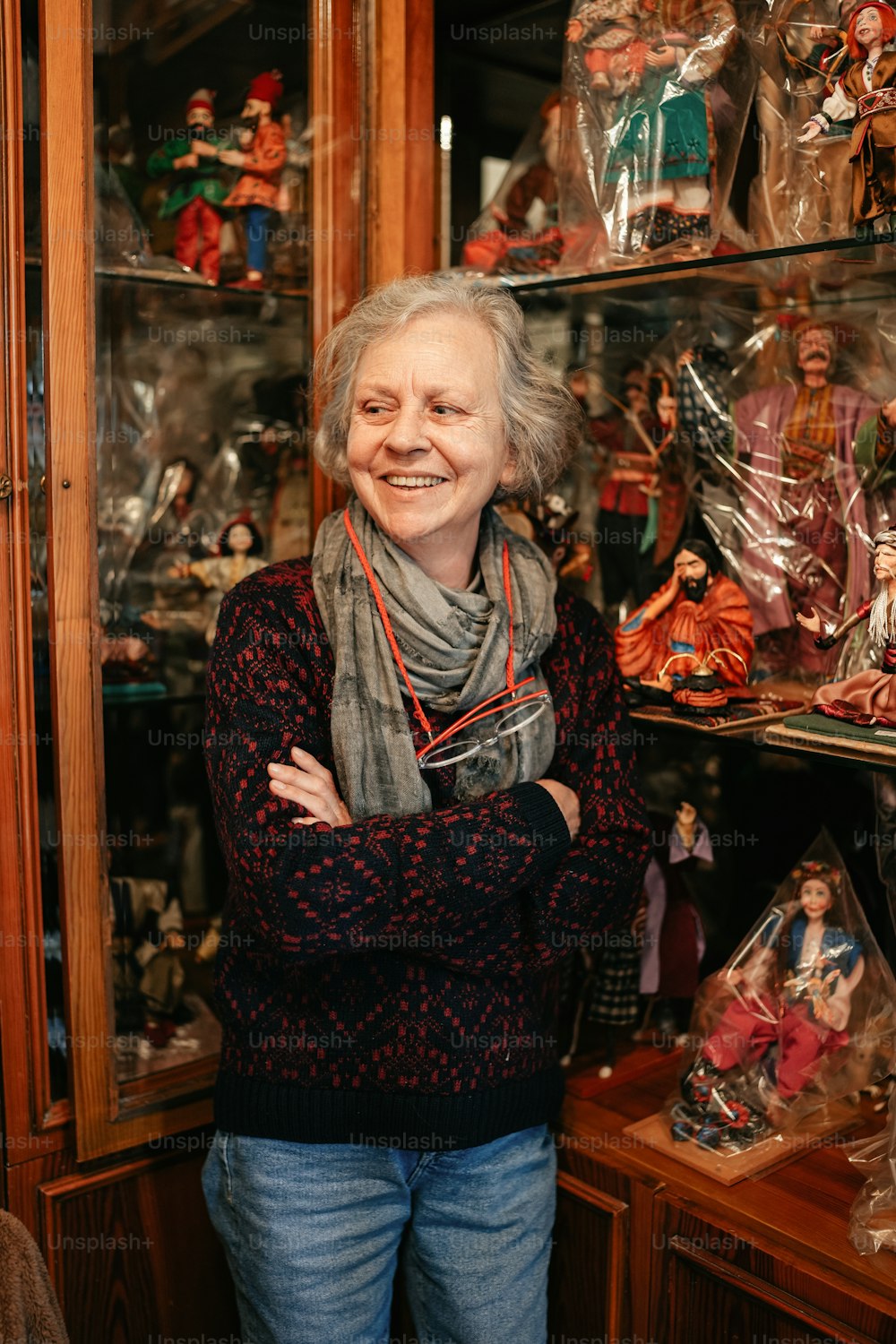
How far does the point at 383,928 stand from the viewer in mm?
1297

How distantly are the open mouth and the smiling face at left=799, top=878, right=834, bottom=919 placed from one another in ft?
2.29

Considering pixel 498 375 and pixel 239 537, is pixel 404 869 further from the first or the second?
pixel 239 537

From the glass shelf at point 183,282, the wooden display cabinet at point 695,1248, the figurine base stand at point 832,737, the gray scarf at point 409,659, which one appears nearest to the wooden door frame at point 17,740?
the glass shelf at point 183,282

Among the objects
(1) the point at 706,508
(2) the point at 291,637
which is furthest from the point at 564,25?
(2) the point at 291,637

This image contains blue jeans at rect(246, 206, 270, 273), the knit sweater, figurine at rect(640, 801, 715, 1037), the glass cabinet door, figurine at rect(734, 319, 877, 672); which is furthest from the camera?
blue jeans at rect(246, 206, 270, 273)

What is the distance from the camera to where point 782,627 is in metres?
1.73

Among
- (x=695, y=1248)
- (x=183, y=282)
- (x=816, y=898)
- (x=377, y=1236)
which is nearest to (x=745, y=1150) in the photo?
(x=695, y=1248)

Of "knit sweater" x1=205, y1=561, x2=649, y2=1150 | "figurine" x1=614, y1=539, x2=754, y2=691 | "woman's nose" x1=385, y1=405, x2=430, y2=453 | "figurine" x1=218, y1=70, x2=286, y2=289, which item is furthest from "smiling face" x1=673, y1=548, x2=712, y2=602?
"figurine" x1=218, y1=70, x2=286, y2=289

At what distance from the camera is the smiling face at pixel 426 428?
4.72ft

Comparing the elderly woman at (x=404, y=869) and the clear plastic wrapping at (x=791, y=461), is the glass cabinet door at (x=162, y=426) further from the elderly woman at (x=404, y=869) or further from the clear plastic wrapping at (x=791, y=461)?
the clear plastic wrapping at (x=791, y=461)

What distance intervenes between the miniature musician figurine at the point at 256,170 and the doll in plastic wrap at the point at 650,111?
47cm

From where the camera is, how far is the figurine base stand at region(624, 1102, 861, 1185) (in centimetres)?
148

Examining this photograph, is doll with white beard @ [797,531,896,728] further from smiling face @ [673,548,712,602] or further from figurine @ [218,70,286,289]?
figurine @ [218,70,286,289]

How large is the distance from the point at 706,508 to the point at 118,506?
0.90 metres
